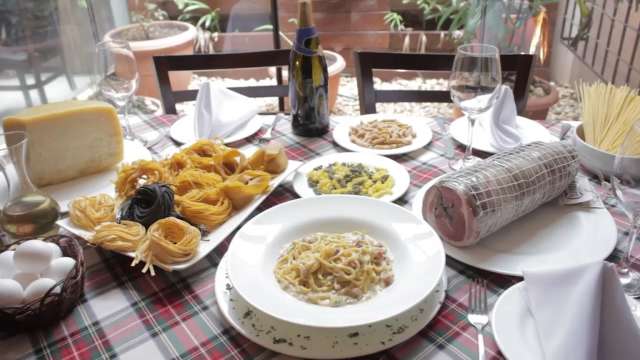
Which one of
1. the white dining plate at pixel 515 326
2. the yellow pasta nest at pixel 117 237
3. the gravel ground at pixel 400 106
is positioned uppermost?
the yellow pasta nest at pixel 117 237

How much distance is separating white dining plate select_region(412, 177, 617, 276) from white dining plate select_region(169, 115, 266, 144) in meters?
0.57

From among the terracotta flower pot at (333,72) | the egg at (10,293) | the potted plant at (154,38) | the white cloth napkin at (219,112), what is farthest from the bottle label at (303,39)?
the potted plant at (154,38)

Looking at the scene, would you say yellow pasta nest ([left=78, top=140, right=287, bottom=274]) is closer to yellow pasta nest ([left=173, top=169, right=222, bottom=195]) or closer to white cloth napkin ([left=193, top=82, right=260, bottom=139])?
→ yellow pasta nest ([left=173, top=169, right=222, bottom=195])

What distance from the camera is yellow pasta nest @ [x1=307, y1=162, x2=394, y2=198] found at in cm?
107

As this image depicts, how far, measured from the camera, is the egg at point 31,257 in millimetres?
732

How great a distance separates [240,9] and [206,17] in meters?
0.22

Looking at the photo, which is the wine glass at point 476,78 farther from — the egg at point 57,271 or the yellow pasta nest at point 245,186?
the egg at point 57,271

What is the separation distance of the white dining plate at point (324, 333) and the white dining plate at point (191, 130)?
666 mm

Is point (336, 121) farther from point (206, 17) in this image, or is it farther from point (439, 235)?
point (206, 17)

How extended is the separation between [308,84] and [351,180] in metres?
0.37

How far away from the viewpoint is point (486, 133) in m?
1.32

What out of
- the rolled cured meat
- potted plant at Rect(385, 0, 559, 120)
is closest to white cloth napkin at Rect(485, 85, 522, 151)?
the rolled cured meat

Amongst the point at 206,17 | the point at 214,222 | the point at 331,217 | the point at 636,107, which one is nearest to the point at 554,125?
the point at 636,107

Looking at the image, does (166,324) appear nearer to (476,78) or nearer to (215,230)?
(215,230)
